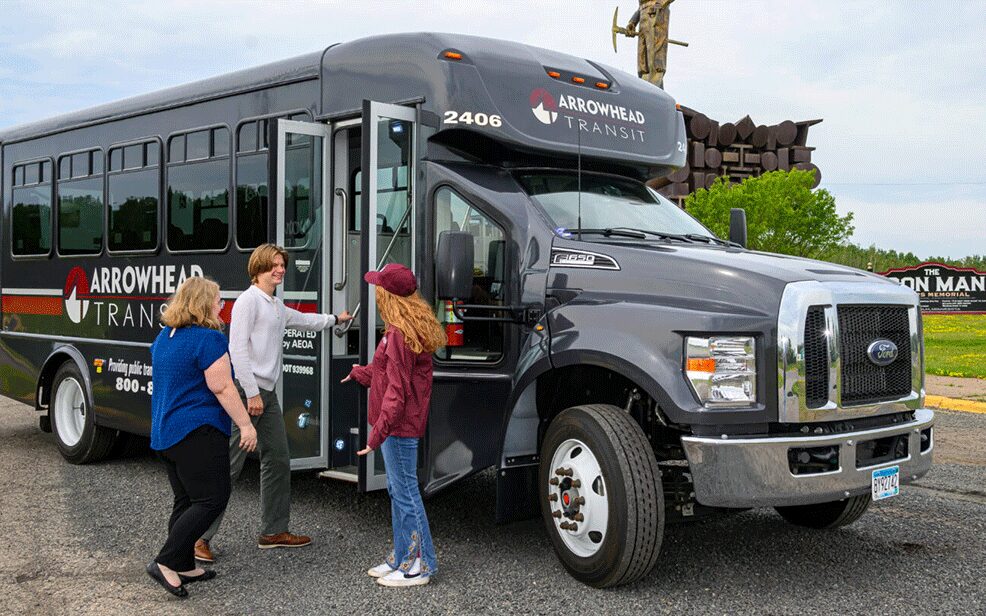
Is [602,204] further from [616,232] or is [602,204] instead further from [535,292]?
[535,292]

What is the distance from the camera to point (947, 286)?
3681cm

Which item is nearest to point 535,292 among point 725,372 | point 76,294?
point 725,372

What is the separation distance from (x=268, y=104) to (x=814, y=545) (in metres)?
4.65

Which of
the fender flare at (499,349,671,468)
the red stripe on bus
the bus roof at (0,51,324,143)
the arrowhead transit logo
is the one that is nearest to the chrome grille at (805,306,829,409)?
the fender flare at (499,349,671,468)

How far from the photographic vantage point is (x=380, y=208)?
252 inches

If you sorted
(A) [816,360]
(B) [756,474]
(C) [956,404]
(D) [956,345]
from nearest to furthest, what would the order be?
(B) [756,474] → (A) [816,360] → (C) [956,404] → (D) [956,345]

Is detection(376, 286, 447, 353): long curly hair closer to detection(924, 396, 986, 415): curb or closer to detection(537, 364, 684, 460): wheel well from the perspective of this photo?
detection(537, 364, 684, 460): wheel well

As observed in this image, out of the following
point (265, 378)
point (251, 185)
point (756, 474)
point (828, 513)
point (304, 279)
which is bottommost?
point (828, 513)

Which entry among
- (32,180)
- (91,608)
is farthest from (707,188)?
(91,608)

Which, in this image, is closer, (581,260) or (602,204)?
(581,260)

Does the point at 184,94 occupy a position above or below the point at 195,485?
above

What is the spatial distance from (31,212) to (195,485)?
227 inches

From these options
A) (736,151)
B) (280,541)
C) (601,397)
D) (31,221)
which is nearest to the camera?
(601,397)

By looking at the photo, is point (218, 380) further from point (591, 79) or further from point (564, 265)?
point (591, 79)
